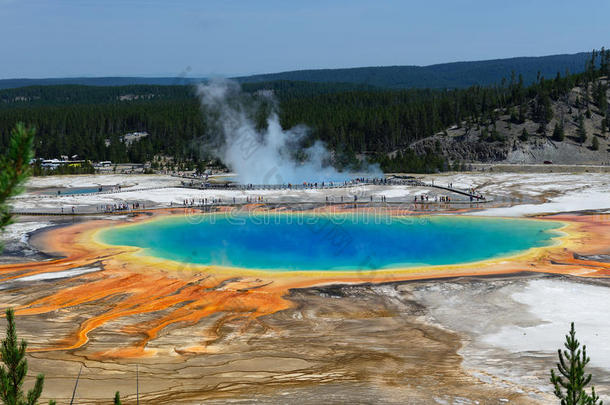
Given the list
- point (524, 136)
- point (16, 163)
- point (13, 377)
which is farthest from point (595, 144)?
point (16, 163)

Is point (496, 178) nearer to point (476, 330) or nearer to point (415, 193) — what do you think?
point (415, 193)

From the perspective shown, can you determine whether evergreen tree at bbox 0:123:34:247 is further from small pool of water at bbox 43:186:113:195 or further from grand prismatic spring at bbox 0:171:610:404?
small pool of water at bbox 43:186:113:195

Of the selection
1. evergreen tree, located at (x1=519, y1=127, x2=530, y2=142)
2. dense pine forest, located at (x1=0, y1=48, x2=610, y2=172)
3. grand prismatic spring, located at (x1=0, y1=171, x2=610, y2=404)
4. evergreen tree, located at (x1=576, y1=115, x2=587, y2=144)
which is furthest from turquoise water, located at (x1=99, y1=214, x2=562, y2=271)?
evergreen tree, located at (x1=576, y1=115, x2=587, y2=144)

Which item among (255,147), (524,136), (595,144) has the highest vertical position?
(524,136)

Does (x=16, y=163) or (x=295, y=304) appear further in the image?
(x=295, y=304)

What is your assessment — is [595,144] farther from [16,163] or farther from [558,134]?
[16,163]

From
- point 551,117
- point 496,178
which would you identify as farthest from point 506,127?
point 496,178
